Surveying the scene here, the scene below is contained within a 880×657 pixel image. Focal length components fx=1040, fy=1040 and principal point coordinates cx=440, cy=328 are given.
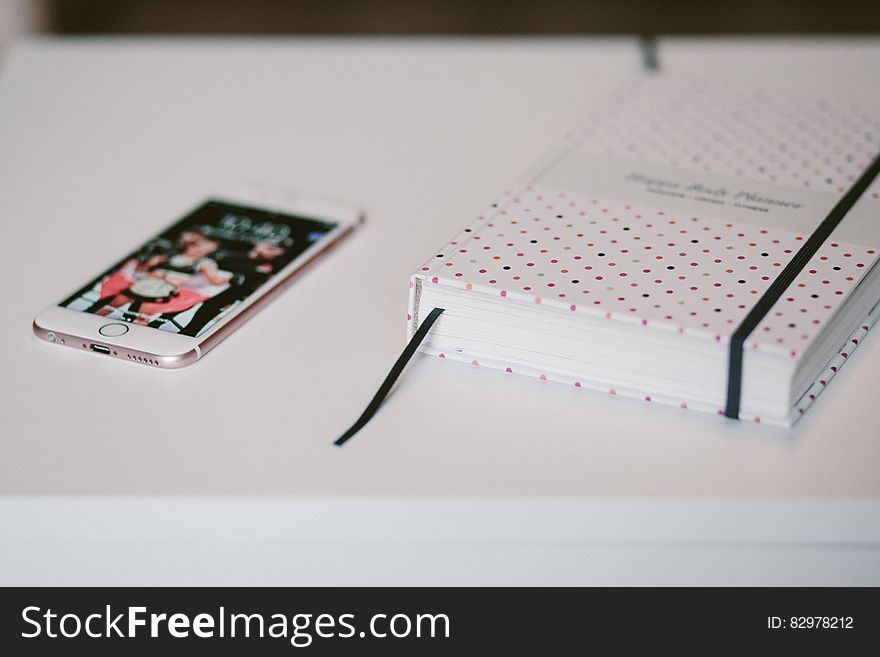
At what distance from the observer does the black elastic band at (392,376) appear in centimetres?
58

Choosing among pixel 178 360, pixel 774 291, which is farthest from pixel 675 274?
pixel 178 360

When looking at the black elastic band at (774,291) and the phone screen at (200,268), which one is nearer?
the black elastic band at (774,291)

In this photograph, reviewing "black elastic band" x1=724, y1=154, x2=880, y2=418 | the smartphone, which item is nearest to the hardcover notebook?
"black elastic band" x1=724, y1=154, x2=880, y2=418

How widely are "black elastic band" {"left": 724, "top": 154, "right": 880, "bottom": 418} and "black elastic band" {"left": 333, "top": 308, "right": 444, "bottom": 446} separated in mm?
172

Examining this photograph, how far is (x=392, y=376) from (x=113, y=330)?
0.59ft

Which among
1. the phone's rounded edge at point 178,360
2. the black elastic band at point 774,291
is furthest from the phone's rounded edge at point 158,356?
the black elastic band at point 774,291

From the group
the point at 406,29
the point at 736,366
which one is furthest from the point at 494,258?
the point at 406,29

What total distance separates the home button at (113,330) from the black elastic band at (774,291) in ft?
1.18

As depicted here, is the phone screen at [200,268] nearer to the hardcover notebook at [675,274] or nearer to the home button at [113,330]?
the home button at [113,330]

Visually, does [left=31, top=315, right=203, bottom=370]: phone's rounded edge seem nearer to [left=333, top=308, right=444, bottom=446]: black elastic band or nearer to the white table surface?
the white table surface

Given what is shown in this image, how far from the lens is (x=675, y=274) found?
0.62m

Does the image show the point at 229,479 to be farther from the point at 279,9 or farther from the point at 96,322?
the point at 279,9

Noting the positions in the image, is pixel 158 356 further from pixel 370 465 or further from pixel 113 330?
pixel 370 465
